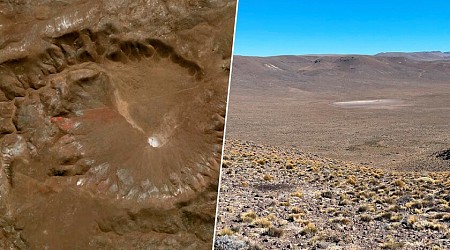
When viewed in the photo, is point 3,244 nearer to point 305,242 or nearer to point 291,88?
point 305,242

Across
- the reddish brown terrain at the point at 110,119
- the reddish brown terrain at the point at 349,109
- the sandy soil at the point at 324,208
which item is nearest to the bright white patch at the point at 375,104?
the reddish brown terrain at the point at 349,109

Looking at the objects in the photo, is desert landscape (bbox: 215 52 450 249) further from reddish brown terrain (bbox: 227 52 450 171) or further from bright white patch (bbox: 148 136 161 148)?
bright white patch (bbox: 148 136 161 148)

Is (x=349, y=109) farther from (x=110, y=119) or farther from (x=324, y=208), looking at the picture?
(x=110, y=119)

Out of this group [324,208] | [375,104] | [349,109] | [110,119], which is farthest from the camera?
[375,104]

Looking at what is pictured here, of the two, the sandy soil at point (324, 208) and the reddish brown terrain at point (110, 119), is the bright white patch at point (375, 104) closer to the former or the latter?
the sandy soil at point (324, 208)

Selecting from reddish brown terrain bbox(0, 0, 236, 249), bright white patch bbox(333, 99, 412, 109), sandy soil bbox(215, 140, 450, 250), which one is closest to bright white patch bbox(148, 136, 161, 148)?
reddish brown terrain bbox(0, 0, 236, 249)

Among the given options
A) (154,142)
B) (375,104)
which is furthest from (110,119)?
(375,104)

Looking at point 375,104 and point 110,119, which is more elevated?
point 110,119
